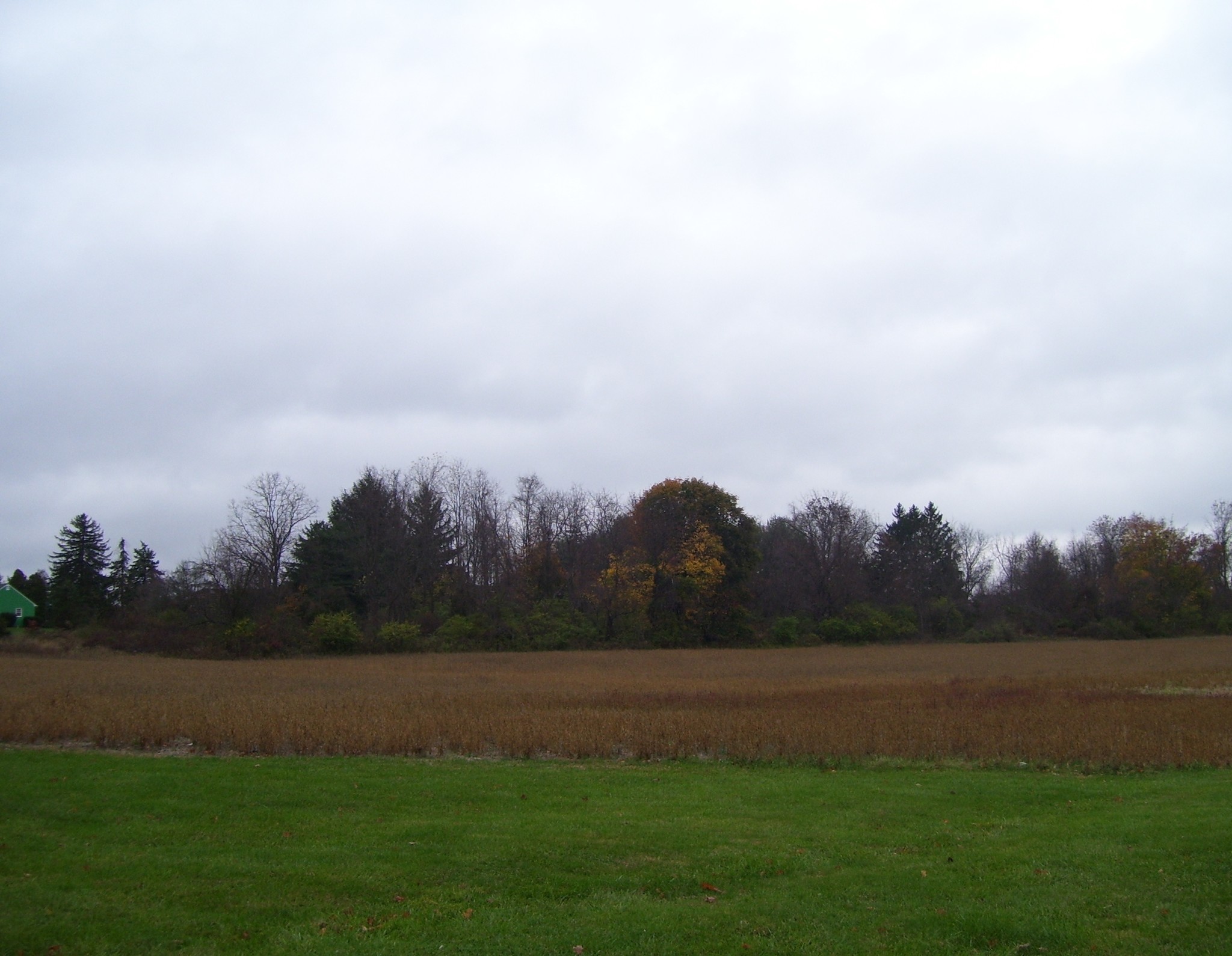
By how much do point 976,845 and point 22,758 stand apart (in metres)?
15.9

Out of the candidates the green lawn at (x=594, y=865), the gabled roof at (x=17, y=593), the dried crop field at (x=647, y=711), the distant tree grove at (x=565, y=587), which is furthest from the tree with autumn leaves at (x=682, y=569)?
the gabled roof at (x=17, y=593)

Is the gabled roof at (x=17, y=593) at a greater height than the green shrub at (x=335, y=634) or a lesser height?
greater

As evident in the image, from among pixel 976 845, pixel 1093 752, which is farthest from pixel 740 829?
pixel 1093 752

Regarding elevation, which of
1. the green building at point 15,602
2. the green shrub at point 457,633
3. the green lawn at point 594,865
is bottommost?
the green shrub at point 457,633

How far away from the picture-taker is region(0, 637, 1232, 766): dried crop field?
17453 mm

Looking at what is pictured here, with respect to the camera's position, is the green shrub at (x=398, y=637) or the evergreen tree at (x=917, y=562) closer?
the green shrub at (x=398, y=637)

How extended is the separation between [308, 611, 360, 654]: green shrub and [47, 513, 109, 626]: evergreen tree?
23996 millimetres

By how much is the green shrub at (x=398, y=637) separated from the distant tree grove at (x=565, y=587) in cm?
12

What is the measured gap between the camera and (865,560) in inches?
3610

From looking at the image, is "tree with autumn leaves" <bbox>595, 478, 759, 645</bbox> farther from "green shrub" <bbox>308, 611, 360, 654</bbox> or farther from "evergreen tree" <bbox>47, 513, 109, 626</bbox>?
"evergreen tree" <bbox>47, 513, 109, 626</bbox>

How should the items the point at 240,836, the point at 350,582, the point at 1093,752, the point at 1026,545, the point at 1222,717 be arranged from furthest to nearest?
1. the point at 1026,545
2. the point at 350,582
3. the point at 1222,717
4. the point at 1093,752
5. the point at 240,836

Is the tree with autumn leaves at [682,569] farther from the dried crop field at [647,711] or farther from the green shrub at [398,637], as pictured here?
the dried crop field at [647,711]

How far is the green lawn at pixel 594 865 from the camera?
695cm

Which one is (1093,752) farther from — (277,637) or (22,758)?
(277,637)
